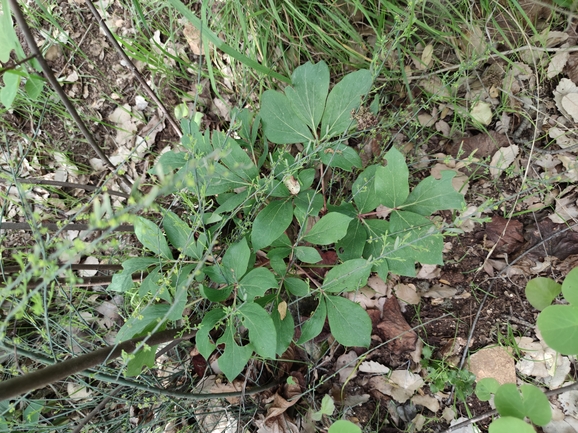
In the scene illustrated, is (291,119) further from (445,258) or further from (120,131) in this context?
(120,131)

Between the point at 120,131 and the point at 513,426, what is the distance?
7.89 ft

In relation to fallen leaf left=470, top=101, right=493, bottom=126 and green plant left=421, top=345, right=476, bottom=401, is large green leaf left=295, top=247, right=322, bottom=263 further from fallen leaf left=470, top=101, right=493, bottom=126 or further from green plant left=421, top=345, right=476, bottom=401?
fallen leaf left=470, top=101, right=493, bottom=126

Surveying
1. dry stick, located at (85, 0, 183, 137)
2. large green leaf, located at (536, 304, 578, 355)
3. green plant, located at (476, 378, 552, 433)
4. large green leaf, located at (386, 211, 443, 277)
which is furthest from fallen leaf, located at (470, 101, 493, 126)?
dry stick, located at (85, 0, 183, 137)

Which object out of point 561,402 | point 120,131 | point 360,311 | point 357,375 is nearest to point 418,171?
point 360,311

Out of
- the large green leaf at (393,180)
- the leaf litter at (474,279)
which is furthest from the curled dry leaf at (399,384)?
the large green leaf at (393,180)

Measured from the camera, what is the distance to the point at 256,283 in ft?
4.33

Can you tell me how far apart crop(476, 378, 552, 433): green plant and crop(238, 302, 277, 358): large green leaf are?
31.3 inches

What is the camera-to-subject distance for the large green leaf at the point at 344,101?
4.77 ft

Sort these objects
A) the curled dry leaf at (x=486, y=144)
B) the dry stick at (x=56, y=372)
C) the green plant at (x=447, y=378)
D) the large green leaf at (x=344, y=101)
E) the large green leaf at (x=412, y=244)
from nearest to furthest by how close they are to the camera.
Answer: the dry stick at (x=56, y=372) → the large green leaf at (x=412, y=244) → the large green leaf at (x=344, y=101) → the green plant at (x=447, y=378) → the curled dry leaf at (x=486, y=144)

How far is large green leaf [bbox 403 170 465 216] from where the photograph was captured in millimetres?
1359

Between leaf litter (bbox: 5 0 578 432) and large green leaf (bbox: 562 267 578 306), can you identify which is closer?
large green leaf (bbox: 562 267 578 306)

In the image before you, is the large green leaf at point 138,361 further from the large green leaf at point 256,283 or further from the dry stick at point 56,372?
the large green leaf at point 256,283

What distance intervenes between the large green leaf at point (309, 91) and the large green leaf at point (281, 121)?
32 mm

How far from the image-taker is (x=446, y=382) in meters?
1.73
